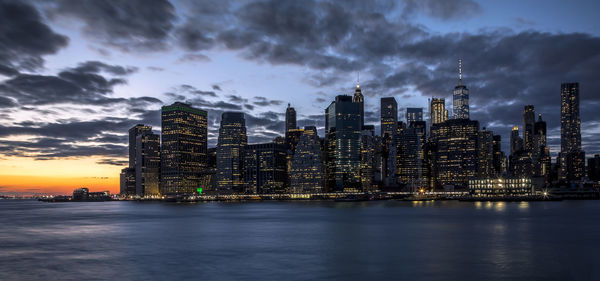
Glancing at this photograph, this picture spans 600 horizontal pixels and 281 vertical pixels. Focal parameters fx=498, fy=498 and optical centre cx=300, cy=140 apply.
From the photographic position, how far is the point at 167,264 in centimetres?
5106

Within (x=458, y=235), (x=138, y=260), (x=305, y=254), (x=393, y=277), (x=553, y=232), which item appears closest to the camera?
(x=393, y=277)

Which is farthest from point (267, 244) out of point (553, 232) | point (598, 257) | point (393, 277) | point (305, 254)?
point (553, 232)

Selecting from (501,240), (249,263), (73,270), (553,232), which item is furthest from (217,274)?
(553,232)

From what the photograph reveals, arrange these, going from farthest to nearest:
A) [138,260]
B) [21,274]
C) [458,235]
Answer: [458,235]
[138,260]
[21,274]

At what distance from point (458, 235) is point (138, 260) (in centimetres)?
4845

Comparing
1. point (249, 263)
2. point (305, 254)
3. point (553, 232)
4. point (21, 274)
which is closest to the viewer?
point (21, 274)

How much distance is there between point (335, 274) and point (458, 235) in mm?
39742

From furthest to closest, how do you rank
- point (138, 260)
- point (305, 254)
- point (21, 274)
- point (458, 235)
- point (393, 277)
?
point (458, 235) → point (305, 254) → point (138, 260) → point (21, 274) → point (393, 277)

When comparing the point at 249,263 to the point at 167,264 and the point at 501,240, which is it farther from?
the point at 501,240

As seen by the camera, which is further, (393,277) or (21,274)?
(21,274)

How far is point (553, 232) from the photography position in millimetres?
83250

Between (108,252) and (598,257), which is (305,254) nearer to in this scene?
(108,252)

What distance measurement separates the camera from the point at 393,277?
43188 millimetres

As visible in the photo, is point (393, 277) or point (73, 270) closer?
point (393, 277)
